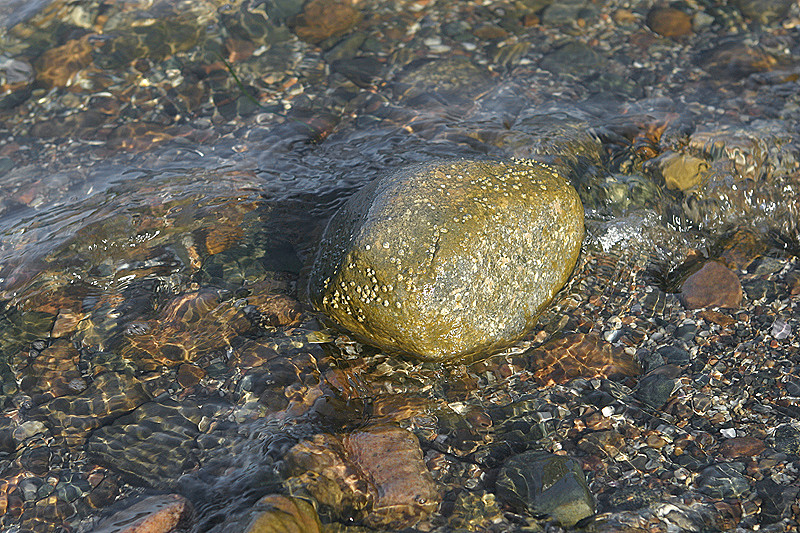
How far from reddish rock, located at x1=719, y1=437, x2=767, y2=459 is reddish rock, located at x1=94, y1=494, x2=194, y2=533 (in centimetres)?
262

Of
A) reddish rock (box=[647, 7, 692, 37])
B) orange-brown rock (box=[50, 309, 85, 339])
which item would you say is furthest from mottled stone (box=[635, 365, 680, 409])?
reddish rock (box=[647, 7, 692, 37])

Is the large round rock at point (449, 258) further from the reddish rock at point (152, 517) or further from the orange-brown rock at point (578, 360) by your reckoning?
the reddish rock at point (152, 517)

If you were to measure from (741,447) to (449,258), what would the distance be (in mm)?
1747

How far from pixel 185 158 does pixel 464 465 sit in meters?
3.41

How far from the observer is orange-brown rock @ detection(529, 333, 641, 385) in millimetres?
3637

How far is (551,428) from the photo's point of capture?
3359mm

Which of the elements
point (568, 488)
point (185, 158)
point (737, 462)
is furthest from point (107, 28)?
point (737, 462)

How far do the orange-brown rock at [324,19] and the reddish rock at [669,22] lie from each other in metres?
2.94

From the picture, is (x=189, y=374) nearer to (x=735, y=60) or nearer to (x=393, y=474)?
(x=393, y=474)

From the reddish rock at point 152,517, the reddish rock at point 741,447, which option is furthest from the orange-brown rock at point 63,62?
the reddish rock at point 741,447

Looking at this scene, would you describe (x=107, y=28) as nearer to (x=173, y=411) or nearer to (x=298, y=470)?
(x=173, y=411)

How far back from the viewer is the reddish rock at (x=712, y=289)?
3977 mm

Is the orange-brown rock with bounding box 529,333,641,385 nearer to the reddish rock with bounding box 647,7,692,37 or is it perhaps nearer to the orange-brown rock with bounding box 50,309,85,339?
the orange-brown rock with bounding box 50,309,85,339

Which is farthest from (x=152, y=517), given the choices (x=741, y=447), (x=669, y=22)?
(x=669, y=22)
